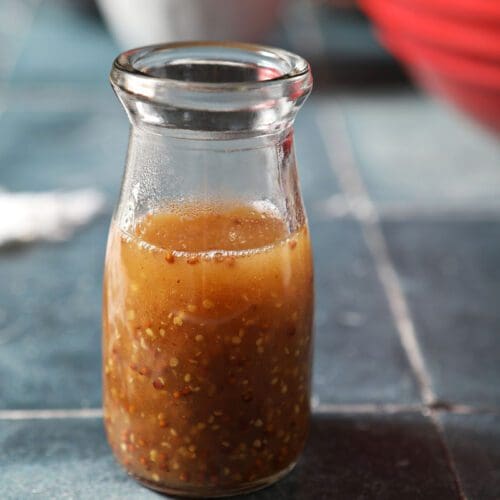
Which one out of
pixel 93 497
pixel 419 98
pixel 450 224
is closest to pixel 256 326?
pixel 93 497

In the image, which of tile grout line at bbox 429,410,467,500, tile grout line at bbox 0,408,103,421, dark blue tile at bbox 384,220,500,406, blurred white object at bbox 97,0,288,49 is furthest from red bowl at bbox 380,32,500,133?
tile grout line at bbox 0,408,103,421

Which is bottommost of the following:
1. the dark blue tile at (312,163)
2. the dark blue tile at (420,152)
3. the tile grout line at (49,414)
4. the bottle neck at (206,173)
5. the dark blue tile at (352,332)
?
the dark blue tile at (420,152)

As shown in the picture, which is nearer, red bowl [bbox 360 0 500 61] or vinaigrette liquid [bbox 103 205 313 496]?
vinaigrette liquid [bbox 103 205 313 496]

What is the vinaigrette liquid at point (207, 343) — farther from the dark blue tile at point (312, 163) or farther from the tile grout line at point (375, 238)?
the dark blue tile at point (312, 163)

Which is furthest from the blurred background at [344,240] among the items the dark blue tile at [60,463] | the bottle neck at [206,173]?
the bottle neck at [206,173]

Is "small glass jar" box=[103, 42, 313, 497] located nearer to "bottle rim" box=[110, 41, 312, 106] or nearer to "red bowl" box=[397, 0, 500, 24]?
"bottle rim" box=[110, 41, 312, 106]

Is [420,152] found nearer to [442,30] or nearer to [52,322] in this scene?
[442,30]
